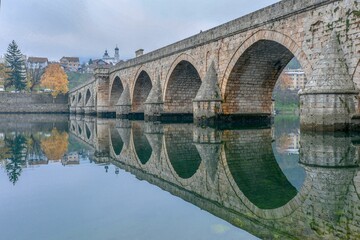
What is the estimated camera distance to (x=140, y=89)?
32344mm

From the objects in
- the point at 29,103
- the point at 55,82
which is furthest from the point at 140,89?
the point at 55,82

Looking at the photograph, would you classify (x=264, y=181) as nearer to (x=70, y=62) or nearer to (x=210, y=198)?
(x=210, y=198)

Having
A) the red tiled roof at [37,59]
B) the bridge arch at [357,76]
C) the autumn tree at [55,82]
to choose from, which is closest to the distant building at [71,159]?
the bridge arch at [357,76]

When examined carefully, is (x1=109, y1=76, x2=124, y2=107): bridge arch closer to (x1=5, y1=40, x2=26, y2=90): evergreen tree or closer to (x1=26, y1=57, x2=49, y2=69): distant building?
(x1=5, y1=40, x2=26, y2=90): evergreen tree

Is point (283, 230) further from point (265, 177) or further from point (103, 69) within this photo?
point (103, 69)

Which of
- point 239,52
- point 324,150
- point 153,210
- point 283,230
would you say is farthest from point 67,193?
point 239,52

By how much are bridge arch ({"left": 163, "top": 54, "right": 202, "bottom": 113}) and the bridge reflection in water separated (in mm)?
14474

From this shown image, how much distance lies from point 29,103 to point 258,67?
152 ft

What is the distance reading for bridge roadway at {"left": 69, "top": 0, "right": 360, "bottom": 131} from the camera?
35.5 feet

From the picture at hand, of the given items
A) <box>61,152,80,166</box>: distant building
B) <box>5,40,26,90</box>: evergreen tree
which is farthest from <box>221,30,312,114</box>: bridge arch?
<box>5,40,26,90</box>: evergreen tree

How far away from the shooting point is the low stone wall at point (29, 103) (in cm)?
5406

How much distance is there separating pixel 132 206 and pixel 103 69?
3648 cm

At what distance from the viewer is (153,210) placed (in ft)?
14.2

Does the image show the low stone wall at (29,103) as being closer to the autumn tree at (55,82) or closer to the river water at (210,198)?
the autumn tree at (55,82)
